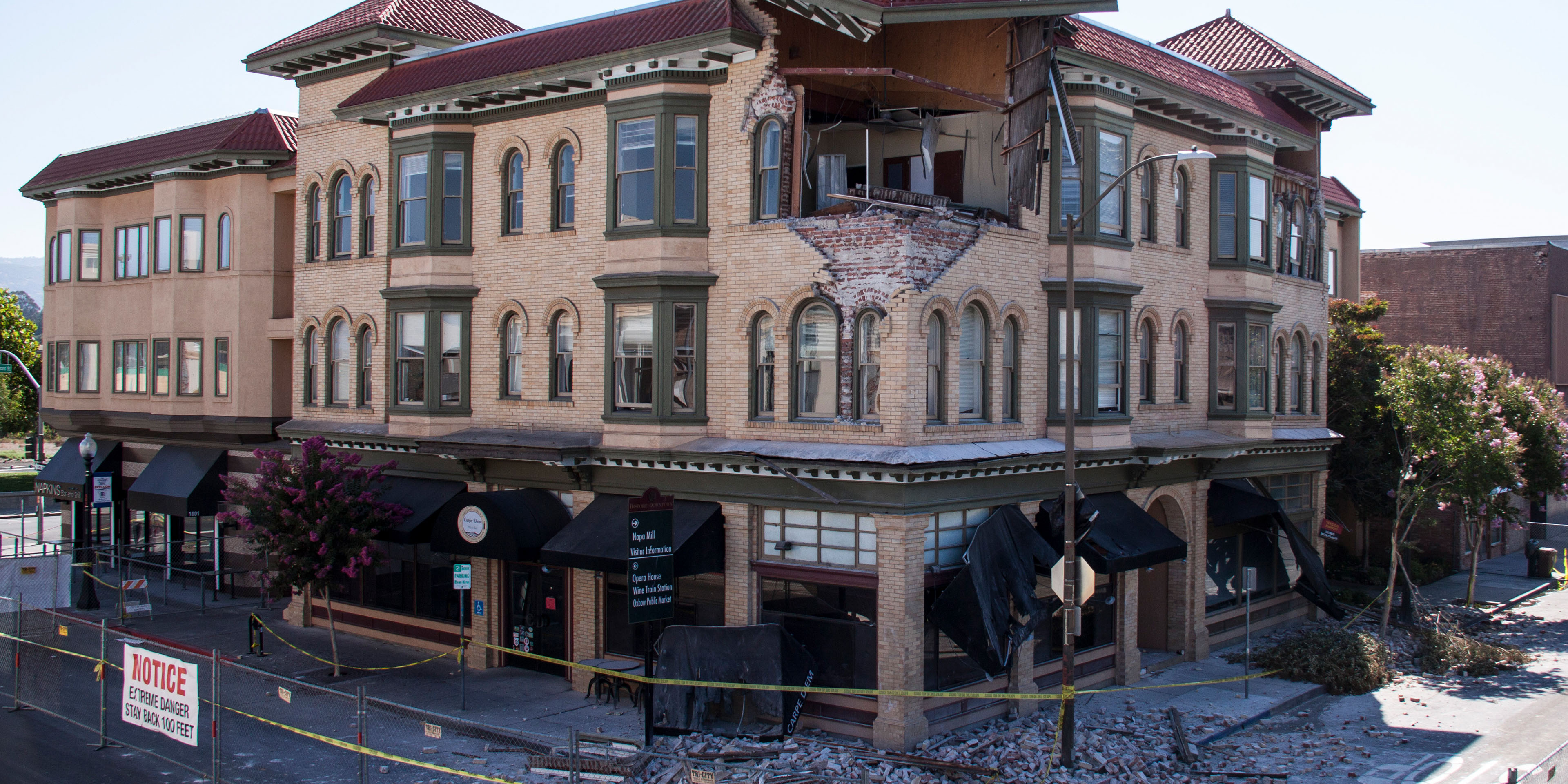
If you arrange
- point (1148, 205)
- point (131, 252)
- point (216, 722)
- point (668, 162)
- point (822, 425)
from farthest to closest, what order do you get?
point (131, 252)
point (1148, 205)
point (668, 162)
point (822, 425)
point (216, 722)

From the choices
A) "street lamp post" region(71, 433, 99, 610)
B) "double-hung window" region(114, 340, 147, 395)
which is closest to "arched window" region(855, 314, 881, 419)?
"street lamp post" region(71, 433, 99, 610)

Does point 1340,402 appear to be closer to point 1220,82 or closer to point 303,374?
point 1220,82

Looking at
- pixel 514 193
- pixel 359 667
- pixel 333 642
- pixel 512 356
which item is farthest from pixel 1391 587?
pixel 333 642

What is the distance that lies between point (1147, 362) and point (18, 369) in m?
69.7

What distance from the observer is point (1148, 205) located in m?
22.5

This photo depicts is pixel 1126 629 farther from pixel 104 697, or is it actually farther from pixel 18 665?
pixel 18 665

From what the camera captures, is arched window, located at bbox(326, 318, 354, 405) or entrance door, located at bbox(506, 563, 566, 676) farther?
arched window, located at bbox(326, 318, 354, 405)

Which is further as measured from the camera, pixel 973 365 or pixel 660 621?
pixel 660 621

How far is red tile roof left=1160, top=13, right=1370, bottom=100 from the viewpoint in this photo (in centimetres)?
2677

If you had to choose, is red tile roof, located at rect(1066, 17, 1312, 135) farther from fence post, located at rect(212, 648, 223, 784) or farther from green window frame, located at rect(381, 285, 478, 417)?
fence post, located at rect(212, 648, 223, 784)

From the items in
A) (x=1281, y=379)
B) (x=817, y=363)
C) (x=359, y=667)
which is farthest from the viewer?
(x=1281, y=379)

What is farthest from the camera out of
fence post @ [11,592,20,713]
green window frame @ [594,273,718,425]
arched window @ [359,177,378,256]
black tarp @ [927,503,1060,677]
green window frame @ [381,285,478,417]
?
arched window @ [359,177,378,256]

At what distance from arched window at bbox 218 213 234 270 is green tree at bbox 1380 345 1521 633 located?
94.7 ft

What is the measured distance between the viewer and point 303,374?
86.5ft
